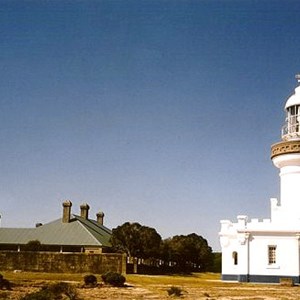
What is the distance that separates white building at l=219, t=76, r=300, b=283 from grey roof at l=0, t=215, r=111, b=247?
17.8m

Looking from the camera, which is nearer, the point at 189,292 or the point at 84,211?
the point at 189,292

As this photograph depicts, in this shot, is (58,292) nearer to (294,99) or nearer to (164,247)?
(294,99)

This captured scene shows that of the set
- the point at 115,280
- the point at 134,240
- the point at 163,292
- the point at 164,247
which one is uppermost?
the point at 134,240

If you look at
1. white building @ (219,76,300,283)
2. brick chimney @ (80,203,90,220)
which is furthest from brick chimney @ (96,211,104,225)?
white building @ (219,76,300,283)

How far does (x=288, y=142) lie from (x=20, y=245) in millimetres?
30392

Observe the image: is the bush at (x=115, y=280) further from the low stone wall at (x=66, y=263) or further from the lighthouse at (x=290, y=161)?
the lighthouse at (x=290, y=161)

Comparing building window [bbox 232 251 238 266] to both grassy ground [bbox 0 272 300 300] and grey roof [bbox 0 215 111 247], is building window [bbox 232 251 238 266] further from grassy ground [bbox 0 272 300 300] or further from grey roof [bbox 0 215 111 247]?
grey roof [bbox 0 215 111 247]

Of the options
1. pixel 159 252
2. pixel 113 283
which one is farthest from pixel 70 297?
pixel 159 252

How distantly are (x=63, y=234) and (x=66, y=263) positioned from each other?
37.9 ft

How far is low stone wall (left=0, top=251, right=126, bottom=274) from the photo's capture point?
135ft

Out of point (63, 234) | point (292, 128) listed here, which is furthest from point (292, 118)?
point (63, 234)

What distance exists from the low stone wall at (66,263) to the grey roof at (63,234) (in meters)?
8.31

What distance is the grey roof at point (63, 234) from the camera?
51.5 meters

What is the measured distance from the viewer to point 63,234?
174 ft
